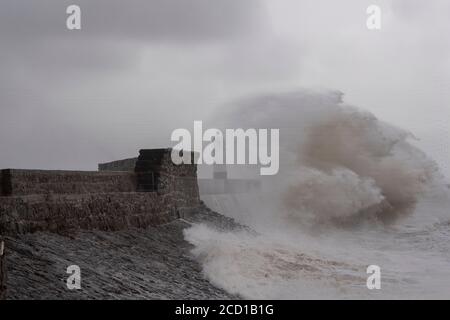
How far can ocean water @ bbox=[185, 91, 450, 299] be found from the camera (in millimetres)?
13219

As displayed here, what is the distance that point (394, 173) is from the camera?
22.9 m

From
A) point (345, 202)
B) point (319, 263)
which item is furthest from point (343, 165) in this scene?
point (319, 263)

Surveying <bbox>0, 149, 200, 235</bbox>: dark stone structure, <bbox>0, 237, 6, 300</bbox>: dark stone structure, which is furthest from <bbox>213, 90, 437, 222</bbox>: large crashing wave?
<bbox>0, 237, 6, 300</bbox>: dark stone structure

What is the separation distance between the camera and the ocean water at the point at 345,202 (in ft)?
43.4

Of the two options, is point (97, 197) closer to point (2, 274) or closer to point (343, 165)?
point (2, 274)

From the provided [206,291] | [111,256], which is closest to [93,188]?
[111,256]

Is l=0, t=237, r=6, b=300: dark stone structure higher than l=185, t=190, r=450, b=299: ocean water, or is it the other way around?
l=0, t=237, r=6, b=300: dark stone structure

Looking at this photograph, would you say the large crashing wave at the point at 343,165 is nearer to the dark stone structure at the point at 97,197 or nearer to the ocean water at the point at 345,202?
the ocean water at the point at 345,202

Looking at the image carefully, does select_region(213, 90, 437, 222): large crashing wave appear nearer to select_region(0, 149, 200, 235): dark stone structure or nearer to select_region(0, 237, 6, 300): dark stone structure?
select_region(0, 149, 200, 235): dark stone structure

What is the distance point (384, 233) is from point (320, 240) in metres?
3.44

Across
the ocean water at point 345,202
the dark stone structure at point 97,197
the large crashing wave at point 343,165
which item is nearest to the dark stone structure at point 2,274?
the dark stone structure at point 97,197

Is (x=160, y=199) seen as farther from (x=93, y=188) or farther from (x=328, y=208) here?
(x=328, y=208)

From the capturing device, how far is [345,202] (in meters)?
21.0
